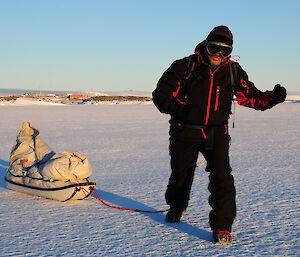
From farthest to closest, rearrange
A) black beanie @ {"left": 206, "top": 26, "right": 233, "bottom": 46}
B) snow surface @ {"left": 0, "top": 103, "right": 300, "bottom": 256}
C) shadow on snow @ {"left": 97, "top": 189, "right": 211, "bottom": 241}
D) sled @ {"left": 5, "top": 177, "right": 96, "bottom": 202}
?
sled @ {"left": 5, "top": 177, "right": 96, "bottom": 202} → shadow on snow @ {"left": 97, "top": 189, "right": 211, "bottom": 241} → black beanie @ {"left": 206, "top": 26, "right": 233, "bottom": 46} → snow surface @ {"left": 0, "top": 103, "right": 300, "bottom": 256}

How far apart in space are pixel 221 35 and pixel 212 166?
111 centimetres

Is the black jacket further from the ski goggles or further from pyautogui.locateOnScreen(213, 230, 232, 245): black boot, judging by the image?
pyautogui.locateOnScreen(213, 230, 232, 245): black boot

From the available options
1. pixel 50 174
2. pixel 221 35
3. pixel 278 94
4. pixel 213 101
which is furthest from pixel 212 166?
pixel 50 174

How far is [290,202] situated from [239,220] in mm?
922

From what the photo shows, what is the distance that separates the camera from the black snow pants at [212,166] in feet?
11.1

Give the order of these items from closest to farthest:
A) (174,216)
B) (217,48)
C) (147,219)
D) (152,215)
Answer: (217,48)
(174,216)
(147,219)
(152,215)

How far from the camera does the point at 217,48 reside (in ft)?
10.8

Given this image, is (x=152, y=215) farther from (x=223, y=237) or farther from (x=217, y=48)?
(x=217, y=48)

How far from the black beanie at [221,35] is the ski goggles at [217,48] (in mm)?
35

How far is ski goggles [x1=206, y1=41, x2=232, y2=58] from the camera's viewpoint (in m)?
3.29

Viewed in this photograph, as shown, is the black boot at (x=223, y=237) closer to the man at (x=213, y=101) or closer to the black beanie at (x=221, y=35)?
the man at (x=213, y=101)

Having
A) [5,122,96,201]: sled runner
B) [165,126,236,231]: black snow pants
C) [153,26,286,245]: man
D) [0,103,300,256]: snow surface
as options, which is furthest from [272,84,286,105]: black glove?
[5,122,96,201]: sled runner

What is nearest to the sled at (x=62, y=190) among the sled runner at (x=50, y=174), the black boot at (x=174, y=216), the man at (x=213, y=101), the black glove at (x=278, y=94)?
the sled runner at (x=50, y=174)

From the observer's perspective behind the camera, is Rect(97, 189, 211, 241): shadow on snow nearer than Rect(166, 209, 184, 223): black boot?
Yes
